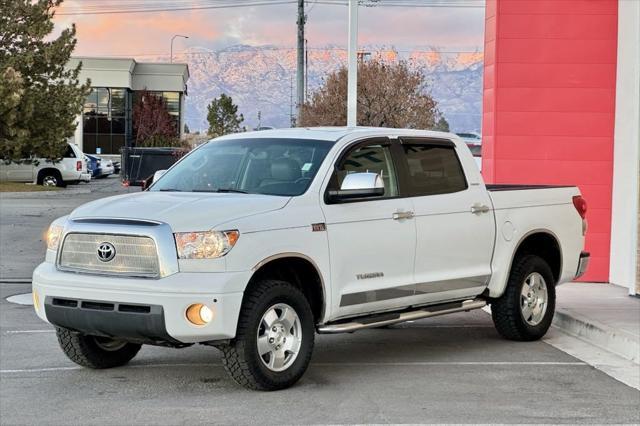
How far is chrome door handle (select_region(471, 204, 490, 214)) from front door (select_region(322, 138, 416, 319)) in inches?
35.8

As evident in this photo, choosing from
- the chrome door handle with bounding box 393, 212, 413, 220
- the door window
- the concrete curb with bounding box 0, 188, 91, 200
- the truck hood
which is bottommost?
the concrete curb with bounding box 0, 188, 91, 200

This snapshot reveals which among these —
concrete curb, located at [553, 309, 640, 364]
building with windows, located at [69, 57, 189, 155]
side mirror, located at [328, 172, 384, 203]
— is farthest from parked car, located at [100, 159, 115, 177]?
side mirror, located at [328, 172, 384, 203]

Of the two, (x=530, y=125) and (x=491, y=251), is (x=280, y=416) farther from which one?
(x=530, y=125)

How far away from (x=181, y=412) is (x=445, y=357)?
3020 mm

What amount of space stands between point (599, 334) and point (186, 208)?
4.67 m

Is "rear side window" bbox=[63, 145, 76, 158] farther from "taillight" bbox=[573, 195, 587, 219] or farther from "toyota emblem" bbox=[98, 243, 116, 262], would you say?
"toyota emblem" bbox=[98, 243, 116, 262]

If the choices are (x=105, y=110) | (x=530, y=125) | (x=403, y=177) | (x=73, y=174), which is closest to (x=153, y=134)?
(x=105, y=110)

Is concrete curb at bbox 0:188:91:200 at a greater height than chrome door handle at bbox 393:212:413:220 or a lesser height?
lesser

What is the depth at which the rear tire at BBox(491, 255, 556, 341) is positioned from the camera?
31.4 ft

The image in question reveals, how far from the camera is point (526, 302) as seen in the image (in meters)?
9.75

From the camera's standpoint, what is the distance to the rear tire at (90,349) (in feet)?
26.4

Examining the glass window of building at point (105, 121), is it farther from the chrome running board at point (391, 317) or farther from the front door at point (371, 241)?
the front door at point (371, 241)

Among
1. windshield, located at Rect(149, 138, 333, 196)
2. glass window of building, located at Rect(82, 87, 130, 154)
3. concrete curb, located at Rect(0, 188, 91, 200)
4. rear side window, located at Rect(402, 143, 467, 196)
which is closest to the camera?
windshield, located at Rect(149, 138, 333, 196)

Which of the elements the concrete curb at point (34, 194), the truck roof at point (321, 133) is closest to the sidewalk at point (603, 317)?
the truck roof at point (321, 133)
